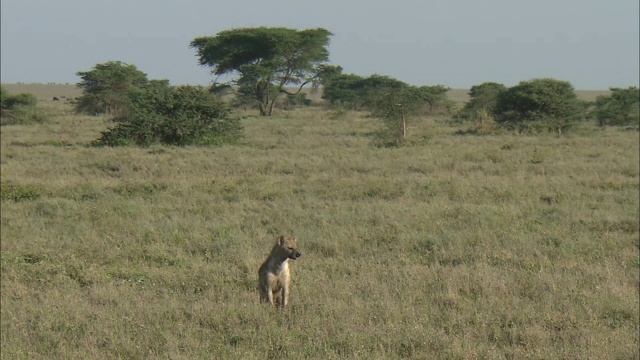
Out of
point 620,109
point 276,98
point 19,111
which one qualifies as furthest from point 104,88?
point 620,109

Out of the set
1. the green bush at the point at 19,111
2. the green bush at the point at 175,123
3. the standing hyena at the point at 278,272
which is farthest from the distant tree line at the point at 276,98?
the standing hyena at the point at 278,272

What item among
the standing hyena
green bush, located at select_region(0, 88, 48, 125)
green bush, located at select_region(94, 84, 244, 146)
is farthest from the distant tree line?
the standing hyena

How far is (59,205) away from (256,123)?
65.4 feet

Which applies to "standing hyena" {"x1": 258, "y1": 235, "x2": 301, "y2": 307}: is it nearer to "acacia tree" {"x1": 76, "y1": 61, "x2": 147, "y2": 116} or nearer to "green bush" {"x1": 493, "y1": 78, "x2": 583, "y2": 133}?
"green bush" {"x1": 493, "y1": 78, "x2": 583, "y2": 133}

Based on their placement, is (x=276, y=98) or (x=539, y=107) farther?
(x=276, y=98)

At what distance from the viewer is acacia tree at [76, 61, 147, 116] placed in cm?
4303

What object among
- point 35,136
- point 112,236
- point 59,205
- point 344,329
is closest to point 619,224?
point 344,329

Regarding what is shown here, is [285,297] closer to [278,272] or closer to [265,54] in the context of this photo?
[278,272]

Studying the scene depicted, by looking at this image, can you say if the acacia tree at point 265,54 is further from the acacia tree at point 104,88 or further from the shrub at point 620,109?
the shrub at point 620,109

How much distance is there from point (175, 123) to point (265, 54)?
20.5 m

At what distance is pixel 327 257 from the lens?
8383 millimetres

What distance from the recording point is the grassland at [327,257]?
5285 mm

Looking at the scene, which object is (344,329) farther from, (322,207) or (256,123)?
(256,123)

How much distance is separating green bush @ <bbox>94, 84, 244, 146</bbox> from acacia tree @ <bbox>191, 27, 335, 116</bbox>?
15782 millimetres
